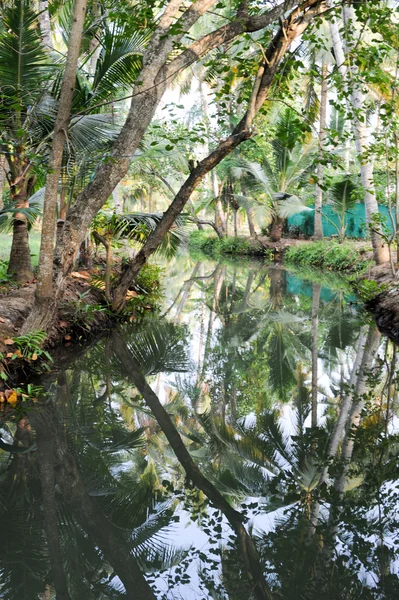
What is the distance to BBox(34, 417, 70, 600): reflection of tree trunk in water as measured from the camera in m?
2.87

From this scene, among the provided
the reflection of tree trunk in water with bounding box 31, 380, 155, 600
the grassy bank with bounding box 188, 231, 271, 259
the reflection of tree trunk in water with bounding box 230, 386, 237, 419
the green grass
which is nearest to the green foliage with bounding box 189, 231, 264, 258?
the grassy bank with bounding box 188, 231, 271, 259

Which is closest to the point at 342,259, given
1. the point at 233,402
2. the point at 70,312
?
the point at 70,312

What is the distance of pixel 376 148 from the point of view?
976cm

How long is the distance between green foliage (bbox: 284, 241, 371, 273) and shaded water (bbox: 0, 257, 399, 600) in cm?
919

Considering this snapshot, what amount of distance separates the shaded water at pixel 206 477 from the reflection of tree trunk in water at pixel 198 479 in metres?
0.01

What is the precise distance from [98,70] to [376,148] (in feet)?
15.3

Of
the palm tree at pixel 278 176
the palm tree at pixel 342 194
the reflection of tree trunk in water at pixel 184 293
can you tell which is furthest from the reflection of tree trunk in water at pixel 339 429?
the palm tree at pixel 278 176

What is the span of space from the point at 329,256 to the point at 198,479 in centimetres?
1605

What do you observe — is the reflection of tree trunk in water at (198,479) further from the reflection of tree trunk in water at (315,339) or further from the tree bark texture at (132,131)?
the tree bark texture at (132,131)

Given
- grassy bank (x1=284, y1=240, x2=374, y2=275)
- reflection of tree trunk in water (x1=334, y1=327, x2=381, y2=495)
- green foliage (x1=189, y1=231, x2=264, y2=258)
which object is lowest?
reflection of tree trunk in water (x1=334, y1=327, x2=381, y2=495)

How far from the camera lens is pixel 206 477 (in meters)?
4.14

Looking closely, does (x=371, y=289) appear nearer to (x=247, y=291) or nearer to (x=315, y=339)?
(x=315, y=339)

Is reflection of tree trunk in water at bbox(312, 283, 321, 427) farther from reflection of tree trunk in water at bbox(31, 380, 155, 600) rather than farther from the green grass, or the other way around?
the green grass

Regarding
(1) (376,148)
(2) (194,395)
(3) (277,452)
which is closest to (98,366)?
(2) (194,395)
